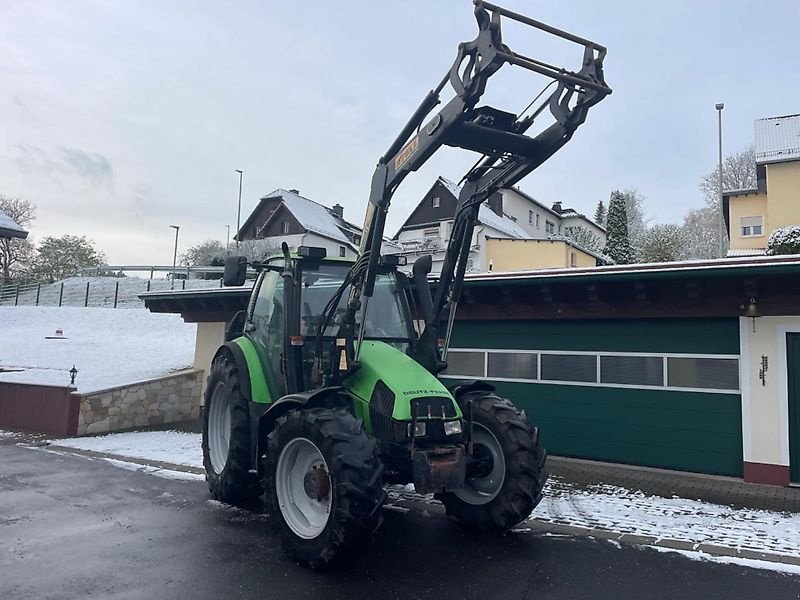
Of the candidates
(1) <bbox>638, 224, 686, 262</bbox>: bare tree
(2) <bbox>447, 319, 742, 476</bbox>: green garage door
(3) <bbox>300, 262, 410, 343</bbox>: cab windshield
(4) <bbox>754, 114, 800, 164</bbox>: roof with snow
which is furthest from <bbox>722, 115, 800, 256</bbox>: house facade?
(3) <bbox>300, 262, 410, 343</bbox>: cab windshield

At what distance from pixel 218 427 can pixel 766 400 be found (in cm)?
730

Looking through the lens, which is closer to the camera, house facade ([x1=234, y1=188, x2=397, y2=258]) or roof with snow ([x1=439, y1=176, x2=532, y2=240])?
roof with snow ([x1=439, y1=176, x2=532, y2=240])

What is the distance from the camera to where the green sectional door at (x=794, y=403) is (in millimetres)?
7988

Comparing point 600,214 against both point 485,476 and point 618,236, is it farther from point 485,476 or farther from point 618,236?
point 485,476

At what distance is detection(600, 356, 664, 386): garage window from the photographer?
9.08 m

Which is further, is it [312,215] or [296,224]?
[312,215]

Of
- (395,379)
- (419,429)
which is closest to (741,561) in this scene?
(419,429)

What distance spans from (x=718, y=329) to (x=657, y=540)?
424 cm

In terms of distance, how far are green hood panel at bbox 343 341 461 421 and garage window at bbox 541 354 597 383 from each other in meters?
5.04

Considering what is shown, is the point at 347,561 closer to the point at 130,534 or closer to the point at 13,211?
the point at 130,534

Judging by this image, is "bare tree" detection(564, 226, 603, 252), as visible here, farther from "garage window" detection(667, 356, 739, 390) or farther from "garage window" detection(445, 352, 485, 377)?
"garage window" detection(667, 356, 739, 390)

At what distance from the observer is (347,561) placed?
449 centimetres

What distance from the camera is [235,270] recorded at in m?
6.03

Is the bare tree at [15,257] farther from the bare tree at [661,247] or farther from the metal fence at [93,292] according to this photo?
the bare tree at [661,247]
